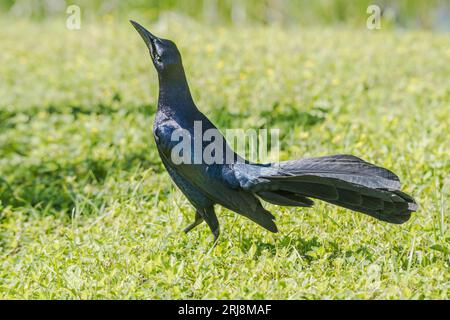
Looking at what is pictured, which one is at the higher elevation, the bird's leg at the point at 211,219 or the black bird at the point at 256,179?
the black bird at the point at 256,179

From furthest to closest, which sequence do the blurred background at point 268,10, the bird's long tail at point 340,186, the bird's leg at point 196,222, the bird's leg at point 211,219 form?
the blurred background at point 268,10 < the bird's leg at point 196,222 < the bird's leg at point 211,219 < the bird's long tail at point 340,186

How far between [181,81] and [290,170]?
79cm

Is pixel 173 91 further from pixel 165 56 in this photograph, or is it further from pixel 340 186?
pixel 340 186

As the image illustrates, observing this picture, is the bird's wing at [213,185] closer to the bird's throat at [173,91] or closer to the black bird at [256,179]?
the black bird at [256,179]

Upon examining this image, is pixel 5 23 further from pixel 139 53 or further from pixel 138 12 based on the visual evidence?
pixel 139 53

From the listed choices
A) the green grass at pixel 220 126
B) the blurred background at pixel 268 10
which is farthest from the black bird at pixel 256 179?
the blurred background at pixel 268 10

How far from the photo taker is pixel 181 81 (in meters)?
3.79

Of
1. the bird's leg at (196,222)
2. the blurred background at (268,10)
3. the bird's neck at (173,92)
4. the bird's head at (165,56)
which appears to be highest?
the blurred background at (268,10)

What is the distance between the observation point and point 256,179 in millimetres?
3449

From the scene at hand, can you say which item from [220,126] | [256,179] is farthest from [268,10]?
[256,179]

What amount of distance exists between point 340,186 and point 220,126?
9.23 ft

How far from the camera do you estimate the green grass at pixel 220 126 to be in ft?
11.5

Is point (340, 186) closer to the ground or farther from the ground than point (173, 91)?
closer to the ground
